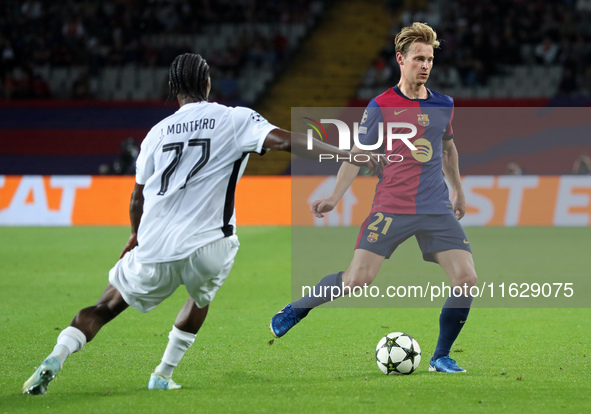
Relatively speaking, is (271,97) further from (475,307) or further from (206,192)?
(206,192)

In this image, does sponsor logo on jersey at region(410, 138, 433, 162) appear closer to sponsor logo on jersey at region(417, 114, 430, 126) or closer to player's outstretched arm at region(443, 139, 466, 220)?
sponsor logo on jersey at region(417, 114, 430, 126)

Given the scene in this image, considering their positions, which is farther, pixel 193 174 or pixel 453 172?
pixel 453 172

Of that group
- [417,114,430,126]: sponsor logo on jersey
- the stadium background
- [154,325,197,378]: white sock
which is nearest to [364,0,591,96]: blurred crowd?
the stadium background

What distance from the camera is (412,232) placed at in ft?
18.3

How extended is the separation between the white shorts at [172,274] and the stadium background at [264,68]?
15.6m

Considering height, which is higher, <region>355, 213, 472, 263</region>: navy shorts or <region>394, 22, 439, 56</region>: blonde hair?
<region>394, 22, 439, 56</region>: blonde hair

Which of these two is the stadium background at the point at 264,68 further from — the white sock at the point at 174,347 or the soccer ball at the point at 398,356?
the white sock at the point at 174,347

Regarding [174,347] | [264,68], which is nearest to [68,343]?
[174,347]

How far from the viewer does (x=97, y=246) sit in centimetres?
1446

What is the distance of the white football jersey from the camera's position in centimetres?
464

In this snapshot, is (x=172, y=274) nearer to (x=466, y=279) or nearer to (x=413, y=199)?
(x=413, y=199)

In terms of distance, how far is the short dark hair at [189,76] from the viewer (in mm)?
4754

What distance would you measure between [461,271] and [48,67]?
22.0 m

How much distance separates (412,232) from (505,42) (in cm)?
1920
